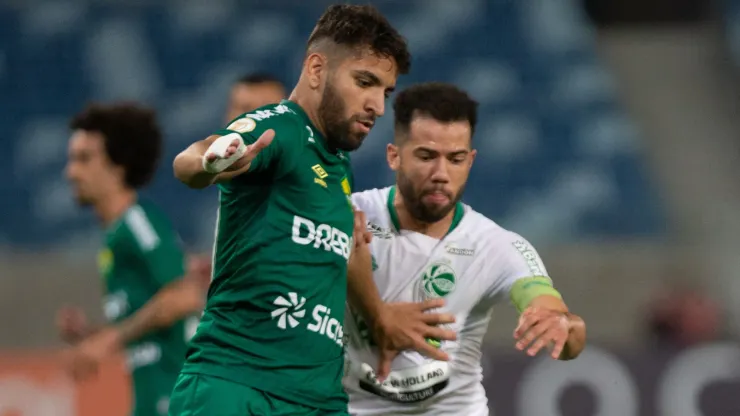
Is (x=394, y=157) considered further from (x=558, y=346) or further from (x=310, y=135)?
(x=558, y=346)

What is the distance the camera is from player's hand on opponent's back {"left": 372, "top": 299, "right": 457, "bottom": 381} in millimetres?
4176

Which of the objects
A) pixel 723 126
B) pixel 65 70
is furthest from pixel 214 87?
pixel 723 126

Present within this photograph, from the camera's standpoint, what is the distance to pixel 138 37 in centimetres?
1281

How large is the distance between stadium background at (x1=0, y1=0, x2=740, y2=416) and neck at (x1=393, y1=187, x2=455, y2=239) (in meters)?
5.01

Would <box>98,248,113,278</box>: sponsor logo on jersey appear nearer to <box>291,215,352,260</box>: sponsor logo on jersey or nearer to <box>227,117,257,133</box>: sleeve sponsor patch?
<box>291,215,352,260</box>: sponsor logo on jersey

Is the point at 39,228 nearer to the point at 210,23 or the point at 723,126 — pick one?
the point at 210,23

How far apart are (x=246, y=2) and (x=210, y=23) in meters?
0.48

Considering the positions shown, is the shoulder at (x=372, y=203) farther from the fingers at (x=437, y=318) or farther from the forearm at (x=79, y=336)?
the forearm at (x=79, y=336)

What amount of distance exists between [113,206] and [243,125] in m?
2.89

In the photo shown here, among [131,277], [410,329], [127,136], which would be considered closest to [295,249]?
[410,329]

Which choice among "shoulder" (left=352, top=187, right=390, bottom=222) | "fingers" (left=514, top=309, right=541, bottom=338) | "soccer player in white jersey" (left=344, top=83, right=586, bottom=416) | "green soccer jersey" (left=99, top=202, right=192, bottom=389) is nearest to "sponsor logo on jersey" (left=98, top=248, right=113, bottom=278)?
"green soccer jersey" (left=99, top=202, right=192, bottom=389)

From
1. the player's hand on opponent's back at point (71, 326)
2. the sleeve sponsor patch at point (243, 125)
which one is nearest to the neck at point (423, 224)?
the sleeve sponsor patch at point (243, 125)

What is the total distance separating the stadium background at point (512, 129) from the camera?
395 inches

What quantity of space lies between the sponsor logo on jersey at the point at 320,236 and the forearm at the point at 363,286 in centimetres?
26
